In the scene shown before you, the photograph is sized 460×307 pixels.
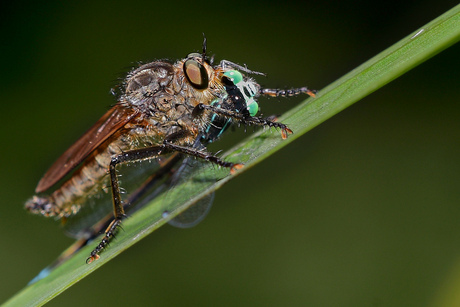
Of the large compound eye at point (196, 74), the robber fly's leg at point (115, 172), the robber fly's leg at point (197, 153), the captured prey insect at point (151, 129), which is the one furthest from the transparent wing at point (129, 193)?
the large compound eye at point (196, 74)


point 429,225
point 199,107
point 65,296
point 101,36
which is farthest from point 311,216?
point 101,36

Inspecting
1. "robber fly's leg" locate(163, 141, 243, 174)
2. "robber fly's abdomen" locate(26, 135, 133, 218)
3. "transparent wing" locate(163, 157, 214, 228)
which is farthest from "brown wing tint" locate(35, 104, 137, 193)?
"transparent wing" locate(163, 157, 214, 228)

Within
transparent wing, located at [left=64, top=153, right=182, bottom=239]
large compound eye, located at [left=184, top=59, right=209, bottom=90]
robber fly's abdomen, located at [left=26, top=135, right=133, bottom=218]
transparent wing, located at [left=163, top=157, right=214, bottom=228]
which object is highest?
large compound eye, located at [left=184, top=59, right=209, bottom=90]

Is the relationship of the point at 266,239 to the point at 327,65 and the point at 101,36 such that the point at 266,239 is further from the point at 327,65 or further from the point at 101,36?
the point at 101,36

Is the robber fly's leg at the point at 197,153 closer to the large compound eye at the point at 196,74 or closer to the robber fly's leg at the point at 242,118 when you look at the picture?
the robber fly's leg at the point at 242,118

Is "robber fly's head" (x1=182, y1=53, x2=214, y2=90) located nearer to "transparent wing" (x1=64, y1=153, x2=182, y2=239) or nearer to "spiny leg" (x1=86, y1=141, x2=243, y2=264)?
"spiny leg" (x1=86, y1=141, x2=243, y2=264)

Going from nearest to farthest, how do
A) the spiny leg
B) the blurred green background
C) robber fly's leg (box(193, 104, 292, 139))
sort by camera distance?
robber fly's leg (box(193, 104, 292, 139)) → the spiny leg → the blurred green background

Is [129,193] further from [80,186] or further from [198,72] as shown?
[198,72]

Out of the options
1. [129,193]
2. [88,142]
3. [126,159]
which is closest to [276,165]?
[129,193]
